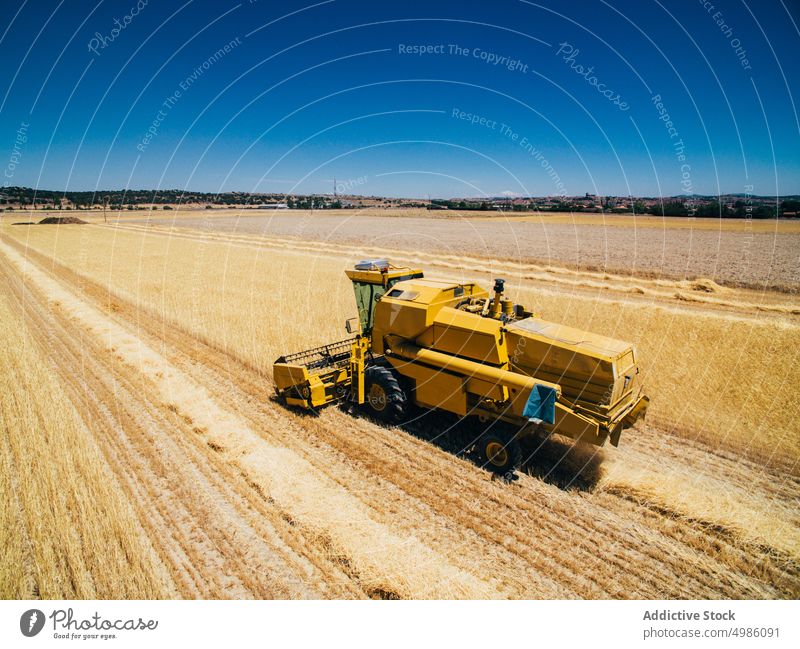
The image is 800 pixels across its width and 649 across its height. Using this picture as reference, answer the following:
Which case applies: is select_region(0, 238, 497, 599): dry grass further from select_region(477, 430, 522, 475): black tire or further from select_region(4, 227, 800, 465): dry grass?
select_region(4, 227, 800, 465): dry grass

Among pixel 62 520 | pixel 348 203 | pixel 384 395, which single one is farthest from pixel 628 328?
pixel 348 203

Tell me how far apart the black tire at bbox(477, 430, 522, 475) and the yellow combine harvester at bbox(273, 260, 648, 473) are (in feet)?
0.06

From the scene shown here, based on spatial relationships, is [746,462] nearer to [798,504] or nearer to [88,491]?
[798,504]

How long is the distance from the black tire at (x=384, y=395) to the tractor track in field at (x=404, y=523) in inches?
15.7

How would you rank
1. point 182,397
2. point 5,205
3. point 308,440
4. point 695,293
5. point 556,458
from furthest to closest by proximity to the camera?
point 5,205, point 695,293, point 182,397, point 308,440, point 556,458

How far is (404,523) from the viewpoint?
6594mm

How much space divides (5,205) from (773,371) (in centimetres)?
16331

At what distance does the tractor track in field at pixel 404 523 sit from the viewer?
565 cm

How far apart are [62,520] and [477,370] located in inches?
271

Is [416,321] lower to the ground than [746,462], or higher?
higher

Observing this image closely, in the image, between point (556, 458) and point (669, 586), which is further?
point (556, 458)

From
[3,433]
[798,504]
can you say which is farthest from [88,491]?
[798,504]

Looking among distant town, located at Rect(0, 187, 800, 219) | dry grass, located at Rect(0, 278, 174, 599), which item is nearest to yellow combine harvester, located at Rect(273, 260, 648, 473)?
dry grass, located at Rect(0, 278, 174, 599)

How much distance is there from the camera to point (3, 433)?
8.37 m
